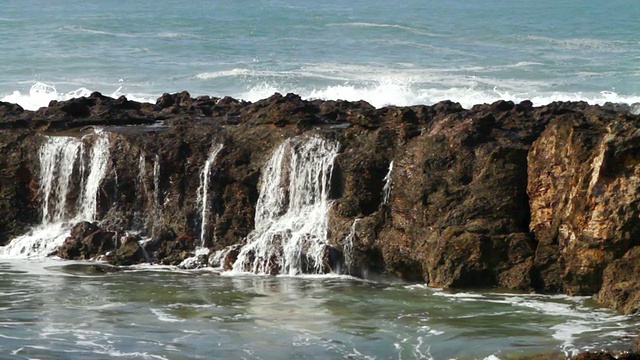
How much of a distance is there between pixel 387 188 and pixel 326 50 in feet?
92.6

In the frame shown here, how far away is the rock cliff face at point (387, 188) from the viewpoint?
1638 centimetres

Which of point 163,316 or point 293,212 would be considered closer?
point 163,316

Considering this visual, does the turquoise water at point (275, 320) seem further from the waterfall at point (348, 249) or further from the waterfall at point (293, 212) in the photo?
the waterfall at point (293, 212)

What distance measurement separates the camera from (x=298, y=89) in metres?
37.8

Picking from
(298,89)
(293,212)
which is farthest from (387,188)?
(298,89)

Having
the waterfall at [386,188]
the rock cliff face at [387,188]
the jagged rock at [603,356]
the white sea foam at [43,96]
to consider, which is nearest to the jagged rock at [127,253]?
the rock cliff face at [387,188]

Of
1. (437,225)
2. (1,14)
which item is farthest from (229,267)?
(1,14)

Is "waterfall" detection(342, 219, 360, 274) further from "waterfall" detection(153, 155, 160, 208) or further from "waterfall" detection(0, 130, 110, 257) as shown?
"waterfall" detection(0, 130, 110, 257)

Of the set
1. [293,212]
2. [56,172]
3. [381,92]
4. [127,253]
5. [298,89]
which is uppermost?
[298,89]

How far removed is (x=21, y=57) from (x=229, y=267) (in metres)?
26.8

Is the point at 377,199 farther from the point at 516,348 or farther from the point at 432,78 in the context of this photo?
the point at 432,78

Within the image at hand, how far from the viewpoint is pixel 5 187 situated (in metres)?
20.4

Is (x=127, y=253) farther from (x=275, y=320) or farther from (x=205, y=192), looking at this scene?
(x=275, y=320)

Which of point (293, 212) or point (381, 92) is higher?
point (381, 92)
